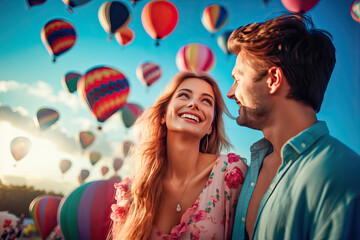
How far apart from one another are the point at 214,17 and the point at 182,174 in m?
17.7

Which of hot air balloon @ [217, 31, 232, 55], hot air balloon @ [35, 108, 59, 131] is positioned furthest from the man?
hot air balloon @ [35, 108, 59, 131]

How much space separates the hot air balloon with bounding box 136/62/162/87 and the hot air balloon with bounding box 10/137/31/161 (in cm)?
1573

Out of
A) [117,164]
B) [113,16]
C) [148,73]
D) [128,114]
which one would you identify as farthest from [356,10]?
[117,164]

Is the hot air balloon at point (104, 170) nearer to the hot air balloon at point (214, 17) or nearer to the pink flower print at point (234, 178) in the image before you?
the hot air balloon at point (214, 17)

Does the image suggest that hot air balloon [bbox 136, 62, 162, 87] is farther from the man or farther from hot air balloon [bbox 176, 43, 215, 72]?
the man

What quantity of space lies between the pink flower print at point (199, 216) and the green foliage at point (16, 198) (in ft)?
155

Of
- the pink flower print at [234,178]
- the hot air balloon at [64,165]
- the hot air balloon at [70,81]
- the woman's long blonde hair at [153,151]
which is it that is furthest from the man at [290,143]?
the hot air balloon at [64,165]

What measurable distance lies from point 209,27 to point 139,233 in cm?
1812

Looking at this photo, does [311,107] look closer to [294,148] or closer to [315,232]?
[294,148]

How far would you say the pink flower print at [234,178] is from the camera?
2.65 m

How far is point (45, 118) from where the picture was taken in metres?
22.7

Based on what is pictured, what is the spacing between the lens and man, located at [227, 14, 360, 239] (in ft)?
5.03

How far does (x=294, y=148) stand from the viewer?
1.92m

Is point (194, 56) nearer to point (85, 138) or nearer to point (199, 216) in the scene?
point (199, 216)
